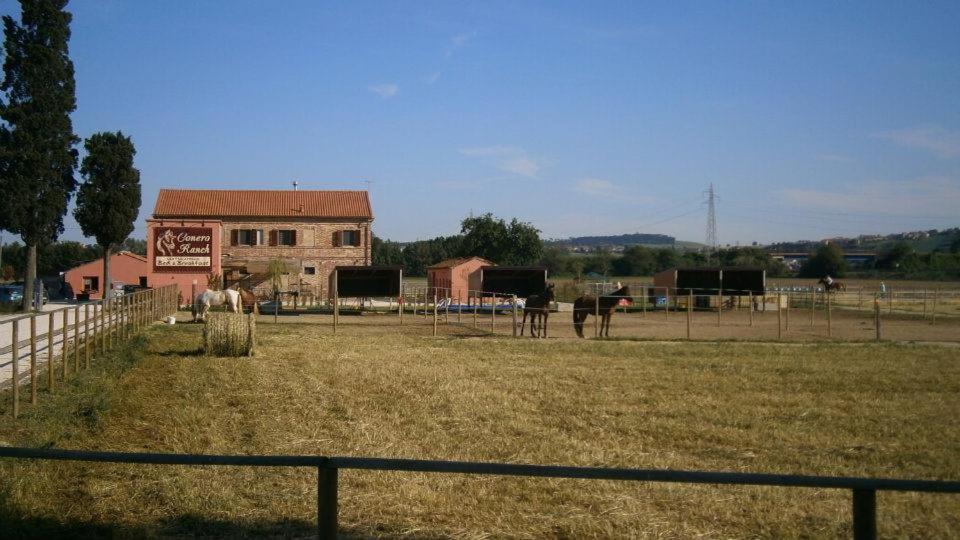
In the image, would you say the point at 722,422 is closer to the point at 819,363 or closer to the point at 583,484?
the point at 583,484

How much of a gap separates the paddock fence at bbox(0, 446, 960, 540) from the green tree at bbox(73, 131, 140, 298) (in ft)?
150

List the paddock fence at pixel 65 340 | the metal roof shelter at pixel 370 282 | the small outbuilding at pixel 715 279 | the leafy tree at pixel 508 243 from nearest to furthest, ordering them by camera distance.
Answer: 1. the paddock fence at pixel 65 340
2. the metal roof shelter at pixel 370 282
3. the small outbuilding at pixel 715 279
4. the leafy tree at pixel 508 243

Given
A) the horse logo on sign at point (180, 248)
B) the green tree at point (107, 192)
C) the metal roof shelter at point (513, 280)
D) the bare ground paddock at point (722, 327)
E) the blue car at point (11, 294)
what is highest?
the green tree at point (107, 192)

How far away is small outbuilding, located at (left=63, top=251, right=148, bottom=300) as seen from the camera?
58.2m

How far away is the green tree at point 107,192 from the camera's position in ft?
152

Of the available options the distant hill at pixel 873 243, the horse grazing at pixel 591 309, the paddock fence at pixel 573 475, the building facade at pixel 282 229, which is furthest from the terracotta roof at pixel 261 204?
the distant hill at pixel 873 243

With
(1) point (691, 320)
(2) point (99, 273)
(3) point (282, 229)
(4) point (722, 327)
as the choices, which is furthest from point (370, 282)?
(2) point (99, 273)

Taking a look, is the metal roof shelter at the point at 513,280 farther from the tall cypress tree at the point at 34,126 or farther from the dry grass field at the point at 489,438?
the dry grass field at the point at 489,438

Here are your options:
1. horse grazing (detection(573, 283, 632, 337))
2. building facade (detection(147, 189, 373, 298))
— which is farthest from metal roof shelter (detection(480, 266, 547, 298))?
horse grazing (detection(573, 283, 632, 337))

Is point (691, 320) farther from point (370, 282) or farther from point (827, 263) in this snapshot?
point (827, 263)

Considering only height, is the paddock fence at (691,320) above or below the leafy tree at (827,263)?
below

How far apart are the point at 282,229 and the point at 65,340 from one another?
43663 mm

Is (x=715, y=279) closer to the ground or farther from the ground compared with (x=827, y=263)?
closer to the ground

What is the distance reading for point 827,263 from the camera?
9075 centimetres
